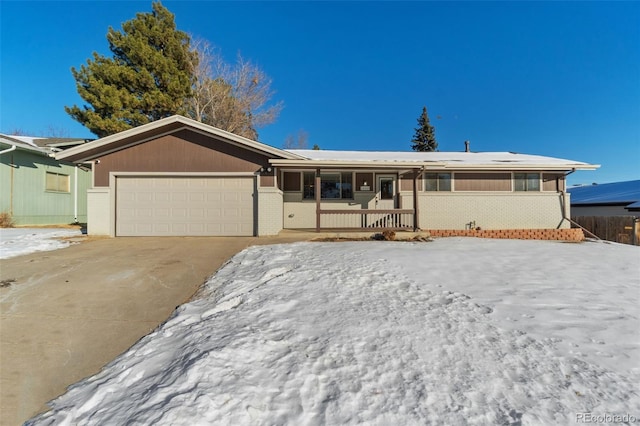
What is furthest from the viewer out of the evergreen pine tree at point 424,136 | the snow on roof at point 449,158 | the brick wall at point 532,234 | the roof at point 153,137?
the evergreen pine tree at point 424,136

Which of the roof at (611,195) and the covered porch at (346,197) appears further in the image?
the roof at (611,195)

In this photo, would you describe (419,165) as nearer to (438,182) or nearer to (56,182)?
(438,182)

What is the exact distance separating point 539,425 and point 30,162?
1896 cm

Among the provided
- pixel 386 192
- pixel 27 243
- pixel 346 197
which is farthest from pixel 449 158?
pixel 27 243

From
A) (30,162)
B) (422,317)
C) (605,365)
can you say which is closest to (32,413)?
(422,317)

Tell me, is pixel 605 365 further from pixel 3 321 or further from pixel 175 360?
pixel 3 321

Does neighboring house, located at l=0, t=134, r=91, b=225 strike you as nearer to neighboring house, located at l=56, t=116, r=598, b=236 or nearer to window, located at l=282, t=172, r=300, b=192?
neighboring house, located at l=56, t=116, r=598, b=236

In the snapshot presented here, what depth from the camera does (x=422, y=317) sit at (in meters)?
3.51

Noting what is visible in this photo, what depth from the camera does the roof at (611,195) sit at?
18320mm

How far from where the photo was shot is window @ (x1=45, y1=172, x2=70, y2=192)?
46.5 ft

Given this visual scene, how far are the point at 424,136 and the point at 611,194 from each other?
17.9 m

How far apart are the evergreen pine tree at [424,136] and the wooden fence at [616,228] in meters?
23.0

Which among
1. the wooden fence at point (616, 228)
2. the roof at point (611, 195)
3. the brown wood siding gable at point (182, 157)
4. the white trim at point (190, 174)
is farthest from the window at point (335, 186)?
the roof at point (611, 195)

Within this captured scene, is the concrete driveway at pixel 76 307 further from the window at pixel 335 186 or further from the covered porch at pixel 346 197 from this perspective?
the window at pixel 335 186
